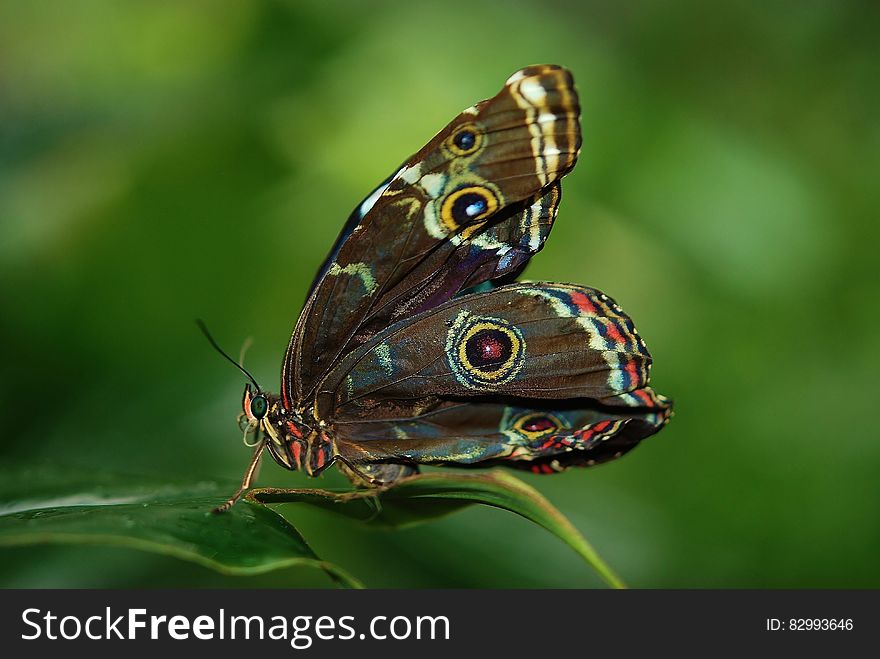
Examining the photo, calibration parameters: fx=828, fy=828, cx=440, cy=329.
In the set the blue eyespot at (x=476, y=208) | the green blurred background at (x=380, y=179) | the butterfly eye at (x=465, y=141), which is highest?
the green blurred background at (x=380, y=179)

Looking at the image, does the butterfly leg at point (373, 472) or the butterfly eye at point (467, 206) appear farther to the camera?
the butterfly leg at point (373, 472)

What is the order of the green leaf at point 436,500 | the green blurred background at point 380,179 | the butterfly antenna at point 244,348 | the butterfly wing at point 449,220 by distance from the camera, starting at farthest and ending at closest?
the green blurred background at point 380,179
the butterfly antenna at point 244,348
the butterfly wing at point 449,220
the green leaf at point 436,500

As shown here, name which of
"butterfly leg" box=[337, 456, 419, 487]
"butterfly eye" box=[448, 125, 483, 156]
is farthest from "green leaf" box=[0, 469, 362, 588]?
"butterfly eye" box=[448, 125, 483, 156]

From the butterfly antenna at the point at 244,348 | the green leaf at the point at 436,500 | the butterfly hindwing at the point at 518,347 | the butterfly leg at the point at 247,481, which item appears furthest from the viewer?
the butterfly antenna at the point at 244,348

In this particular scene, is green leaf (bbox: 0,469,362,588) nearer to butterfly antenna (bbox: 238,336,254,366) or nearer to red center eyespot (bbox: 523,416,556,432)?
butterfly antenna (bbox: 238,336,254,366)

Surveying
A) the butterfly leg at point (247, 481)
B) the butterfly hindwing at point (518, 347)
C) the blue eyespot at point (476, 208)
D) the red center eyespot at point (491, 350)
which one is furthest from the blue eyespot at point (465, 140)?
the butterfly leg at point (247, 481)

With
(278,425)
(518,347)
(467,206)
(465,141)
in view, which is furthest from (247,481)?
(465,141)

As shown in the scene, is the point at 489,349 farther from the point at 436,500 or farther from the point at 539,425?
the point at 436,500

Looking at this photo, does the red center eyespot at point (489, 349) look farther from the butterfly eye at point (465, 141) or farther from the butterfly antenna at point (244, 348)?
the butterfly antenna at point (244, 348)
